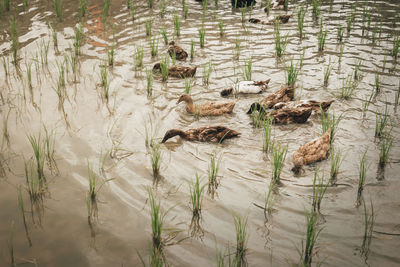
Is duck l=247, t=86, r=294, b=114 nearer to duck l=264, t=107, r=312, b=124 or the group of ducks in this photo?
the group of ducks

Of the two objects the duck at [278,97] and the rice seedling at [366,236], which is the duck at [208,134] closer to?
the duck at [278,97]

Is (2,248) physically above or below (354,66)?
below

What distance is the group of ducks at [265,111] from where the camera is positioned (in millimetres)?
4160

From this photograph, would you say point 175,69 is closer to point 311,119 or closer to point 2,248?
point 311,119

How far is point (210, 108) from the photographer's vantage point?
205 inches

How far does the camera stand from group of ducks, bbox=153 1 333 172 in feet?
13.6

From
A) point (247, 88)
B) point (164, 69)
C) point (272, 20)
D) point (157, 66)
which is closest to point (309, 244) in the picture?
point (247, 88)

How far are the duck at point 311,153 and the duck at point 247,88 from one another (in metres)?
1.72

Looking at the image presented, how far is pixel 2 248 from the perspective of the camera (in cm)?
293

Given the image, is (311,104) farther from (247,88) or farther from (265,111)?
(247,88)

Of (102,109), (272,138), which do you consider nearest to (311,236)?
(272,138)

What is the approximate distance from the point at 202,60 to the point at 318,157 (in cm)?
353

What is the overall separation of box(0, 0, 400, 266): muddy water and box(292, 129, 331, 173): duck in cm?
11

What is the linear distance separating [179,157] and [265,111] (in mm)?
1410
